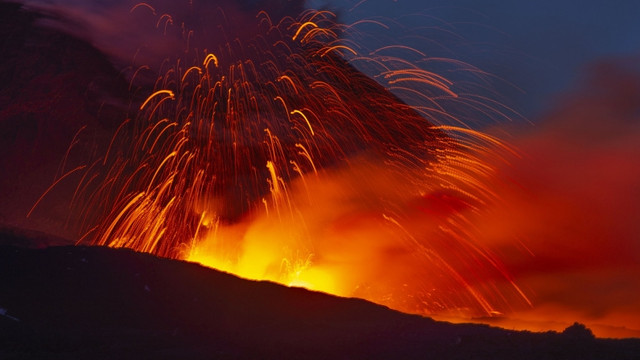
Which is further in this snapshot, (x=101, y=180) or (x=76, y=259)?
(x=101, y=180)

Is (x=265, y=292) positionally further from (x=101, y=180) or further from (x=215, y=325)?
(x=101, y=180)

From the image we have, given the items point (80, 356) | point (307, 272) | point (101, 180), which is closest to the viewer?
point (80, 356)

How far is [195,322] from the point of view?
31.3 ft

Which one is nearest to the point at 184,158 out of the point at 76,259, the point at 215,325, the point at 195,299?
the point at 76,259

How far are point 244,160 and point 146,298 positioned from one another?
1182 centimetres

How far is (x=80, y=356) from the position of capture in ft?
24.1

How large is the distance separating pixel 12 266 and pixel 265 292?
5085 millimetres

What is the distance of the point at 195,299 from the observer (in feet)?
35.0

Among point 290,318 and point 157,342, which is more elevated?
point 290,318

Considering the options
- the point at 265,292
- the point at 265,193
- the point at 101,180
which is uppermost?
the point at 265,193

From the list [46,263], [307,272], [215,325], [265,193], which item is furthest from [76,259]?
[265,193]

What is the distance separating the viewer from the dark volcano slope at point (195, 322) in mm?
7723

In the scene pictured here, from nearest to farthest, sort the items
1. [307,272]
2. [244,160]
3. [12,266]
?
[12,266]
[307,272]
[244,160]

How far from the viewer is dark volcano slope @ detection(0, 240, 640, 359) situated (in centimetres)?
772
